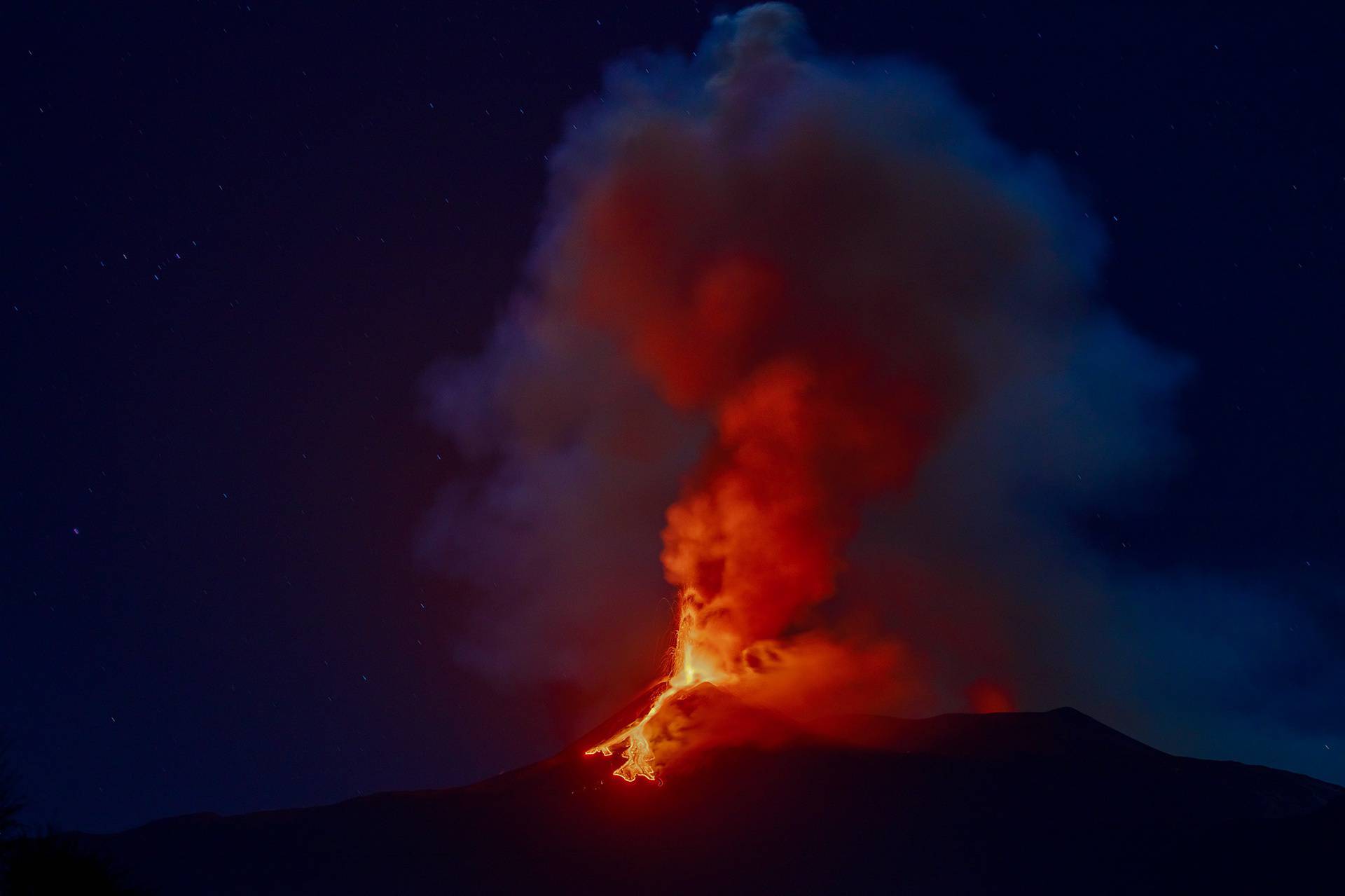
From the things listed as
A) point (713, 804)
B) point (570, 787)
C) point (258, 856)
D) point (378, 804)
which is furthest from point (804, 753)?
point (258, 856)

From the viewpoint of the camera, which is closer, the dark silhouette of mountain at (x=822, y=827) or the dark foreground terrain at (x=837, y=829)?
the dark foreground terrain at (x=837, y=829)

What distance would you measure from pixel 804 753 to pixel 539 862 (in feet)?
64.1

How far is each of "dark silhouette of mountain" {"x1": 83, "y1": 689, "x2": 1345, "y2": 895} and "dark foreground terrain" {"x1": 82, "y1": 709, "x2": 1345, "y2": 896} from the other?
15 centimetres

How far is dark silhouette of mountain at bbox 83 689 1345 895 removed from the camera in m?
68.4

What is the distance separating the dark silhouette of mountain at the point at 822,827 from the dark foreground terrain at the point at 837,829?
0.51ft

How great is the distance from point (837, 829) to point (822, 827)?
92 centimetres

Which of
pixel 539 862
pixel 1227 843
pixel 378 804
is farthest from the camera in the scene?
pixel 378 804

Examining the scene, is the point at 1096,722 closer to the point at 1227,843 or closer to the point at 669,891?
the point at 1227,843

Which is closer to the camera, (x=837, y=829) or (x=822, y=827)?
(x=837, y=829)

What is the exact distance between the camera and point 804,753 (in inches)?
3206

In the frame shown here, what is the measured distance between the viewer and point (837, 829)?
73.1 metres

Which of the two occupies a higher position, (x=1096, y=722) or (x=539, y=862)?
(x=1096, y=722)

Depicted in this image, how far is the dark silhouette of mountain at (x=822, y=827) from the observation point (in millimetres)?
68375

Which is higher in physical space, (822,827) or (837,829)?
(822,827)
